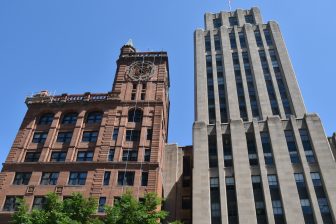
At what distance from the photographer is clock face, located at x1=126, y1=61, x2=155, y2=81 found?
62312 millimetres

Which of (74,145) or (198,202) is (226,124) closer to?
(198,202)

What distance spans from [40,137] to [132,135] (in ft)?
45.5

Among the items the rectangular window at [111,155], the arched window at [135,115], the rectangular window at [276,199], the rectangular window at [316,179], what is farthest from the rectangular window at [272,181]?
the rectangular window at [111,155]

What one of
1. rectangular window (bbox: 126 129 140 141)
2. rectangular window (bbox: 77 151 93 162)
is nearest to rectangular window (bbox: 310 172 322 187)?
rectangular window (bbox: 126 129 140 141)

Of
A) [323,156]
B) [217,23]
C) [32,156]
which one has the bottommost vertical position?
[32,156]

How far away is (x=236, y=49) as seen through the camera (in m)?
77.6

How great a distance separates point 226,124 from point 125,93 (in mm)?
17208

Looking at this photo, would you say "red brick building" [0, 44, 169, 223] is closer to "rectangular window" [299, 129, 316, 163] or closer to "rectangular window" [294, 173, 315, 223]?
"rectangular window" [294, 173, 315, 223]

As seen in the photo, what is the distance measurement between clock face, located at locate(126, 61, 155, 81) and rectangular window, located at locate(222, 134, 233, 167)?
16.1m

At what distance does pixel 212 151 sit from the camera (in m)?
58.5

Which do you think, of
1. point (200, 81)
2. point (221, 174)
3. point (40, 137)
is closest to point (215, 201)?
point (221, 174)

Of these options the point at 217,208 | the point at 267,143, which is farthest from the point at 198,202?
the point at 267,143

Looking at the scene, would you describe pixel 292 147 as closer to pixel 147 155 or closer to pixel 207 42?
pixel 147 155

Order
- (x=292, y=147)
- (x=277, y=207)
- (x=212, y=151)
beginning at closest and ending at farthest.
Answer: (x=277, y=207) → (x=292, y=147) → (x=212, y=151)
